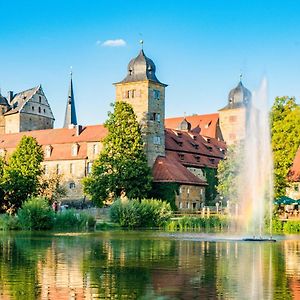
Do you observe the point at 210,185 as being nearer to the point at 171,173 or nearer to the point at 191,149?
the point at 191,149

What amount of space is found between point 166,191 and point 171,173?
2.18 m

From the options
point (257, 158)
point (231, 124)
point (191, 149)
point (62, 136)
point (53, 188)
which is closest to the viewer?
point (257, 158)

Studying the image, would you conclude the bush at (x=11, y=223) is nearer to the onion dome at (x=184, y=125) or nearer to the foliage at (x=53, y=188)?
the foliage at (x=53, y=188)

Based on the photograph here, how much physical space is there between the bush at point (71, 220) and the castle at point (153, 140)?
23742 millimetres

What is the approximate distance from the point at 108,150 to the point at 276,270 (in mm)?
48693

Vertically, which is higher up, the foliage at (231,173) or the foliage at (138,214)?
the foliage at (231,173)

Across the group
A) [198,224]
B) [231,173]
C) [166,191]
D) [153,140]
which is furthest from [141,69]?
[198,224]

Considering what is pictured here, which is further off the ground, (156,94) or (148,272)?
(156,94)

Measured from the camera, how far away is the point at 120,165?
67125 millimetres

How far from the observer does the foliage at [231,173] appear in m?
60.2

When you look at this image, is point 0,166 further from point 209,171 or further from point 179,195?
point 209,171

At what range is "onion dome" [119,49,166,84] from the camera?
253 ft

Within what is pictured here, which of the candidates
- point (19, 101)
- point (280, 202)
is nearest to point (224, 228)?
point (280, 202)

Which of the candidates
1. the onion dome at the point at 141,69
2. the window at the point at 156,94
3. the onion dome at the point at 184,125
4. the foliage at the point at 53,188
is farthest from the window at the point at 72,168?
the onion dome at the point at 184,125
